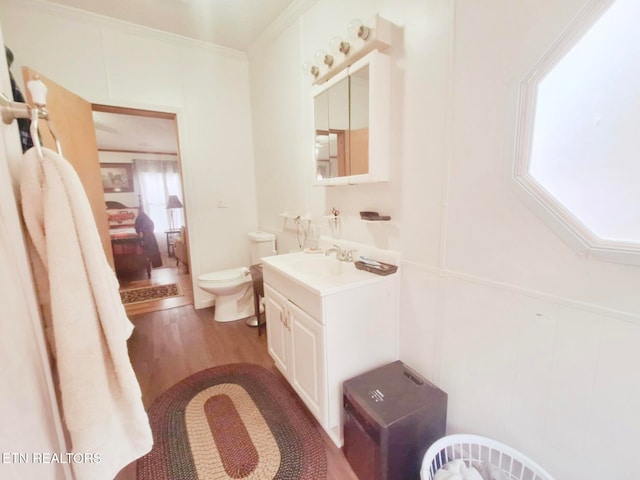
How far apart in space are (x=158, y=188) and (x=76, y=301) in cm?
728

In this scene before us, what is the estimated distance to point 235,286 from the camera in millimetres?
2684

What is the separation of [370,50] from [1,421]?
1.74 meters

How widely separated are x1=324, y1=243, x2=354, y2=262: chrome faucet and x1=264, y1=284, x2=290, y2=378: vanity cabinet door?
45cm

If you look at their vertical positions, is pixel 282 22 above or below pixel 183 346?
above

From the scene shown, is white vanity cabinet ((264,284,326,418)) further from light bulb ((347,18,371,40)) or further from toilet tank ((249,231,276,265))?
light bulb ((347,18,371,40))

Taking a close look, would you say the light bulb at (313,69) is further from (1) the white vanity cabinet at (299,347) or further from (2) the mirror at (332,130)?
(1) the white vanity cabinet at (299,347)

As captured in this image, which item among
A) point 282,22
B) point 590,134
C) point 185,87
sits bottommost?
point 590,134

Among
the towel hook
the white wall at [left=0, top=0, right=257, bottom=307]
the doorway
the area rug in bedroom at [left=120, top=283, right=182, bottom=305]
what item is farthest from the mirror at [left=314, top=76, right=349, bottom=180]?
the doorway

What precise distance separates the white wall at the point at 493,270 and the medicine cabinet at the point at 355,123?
0.08 metres

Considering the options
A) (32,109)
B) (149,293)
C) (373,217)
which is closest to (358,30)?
(373,217)

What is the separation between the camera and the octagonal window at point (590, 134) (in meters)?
0.79

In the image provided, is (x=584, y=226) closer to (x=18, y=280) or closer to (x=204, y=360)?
(x=18, y=280)

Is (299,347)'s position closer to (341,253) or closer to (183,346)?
(341,253)

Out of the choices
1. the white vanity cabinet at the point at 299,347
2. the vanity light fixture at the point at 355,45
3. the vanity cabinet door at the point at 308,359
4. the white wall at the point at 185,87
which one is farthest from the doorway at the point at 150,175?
the vanity light fixture at the point at 355,45
